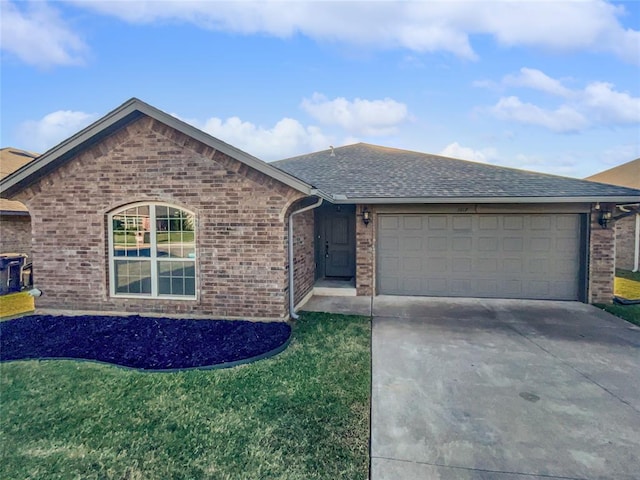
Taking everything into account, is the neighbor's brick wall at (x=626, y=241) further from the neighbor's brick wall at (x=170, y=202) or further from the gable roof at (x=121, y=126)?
the neighbor's brick wall at (x=170, y=202)

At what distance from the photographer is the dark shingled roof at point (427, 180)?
7.95m

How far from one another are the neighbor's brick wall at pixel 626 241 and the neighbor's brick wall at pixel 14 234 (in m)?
21.2

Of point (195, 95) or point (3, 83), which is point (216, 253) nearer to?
point (3, 83)

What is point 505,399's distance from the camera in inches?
152

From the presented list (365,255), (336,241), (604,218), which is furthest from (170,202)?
(604,218)

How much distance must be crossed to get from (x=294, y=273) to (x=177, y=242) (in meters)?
2.39

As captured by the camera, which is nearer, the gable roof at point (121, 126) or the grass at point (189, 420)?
the grass at point (189, 420)

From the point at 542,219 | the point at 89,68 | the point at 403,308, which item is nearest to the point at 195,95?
the point at 89,68

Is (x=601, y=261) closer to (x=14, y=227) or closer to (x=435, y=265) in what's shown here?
(x=435, y=265)

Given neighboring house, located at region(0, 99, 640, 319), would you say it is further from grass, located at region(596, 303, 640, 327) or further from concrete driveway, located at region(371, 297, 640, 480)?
concrete driveway, located at region(371, 297, 640, 480)

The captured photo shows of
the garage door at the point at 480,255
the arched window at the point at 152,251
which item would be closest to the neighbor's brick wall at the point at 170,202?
the arched window at the point at 152,251

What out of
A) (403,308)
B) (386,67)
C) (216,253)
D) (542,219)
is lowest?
(403,308)

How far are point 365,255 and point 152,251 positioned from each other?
16.1 feet

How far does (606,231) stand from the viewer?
8047 mm
